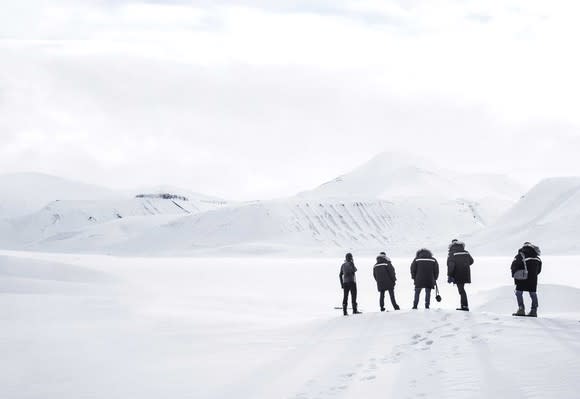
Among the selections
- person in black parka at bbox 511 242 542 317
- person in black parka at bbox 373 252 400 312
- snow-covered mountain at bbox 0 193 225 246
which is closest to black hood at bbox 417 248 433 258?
person in black parka at bbox 373 252 400 312

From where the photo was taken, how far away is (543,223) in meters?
86.4

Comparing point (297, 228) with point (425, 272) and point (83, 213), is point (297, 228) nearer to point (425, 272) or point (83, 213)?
point (83, 213)

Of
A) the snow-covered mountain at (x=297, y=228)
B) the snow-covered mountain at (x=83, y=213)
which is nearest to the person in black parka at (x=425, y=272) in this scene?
the snow-covered mountain at (x=297, y=228)

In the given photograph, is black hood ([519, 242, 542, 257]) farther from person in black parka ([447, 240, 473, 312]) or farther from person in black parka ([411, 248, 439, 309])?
person in black parka ([411, 248, 439, 309])

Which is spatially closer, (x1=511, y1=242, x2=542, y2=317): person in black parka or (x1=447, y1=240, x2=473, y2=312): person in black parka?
(x1=511, y1=242, x2=542, y2=317): person in black parka

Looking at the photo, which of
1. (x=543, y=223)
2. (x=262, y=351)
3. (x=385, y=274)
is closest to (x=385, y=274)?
(x=385, y=274)

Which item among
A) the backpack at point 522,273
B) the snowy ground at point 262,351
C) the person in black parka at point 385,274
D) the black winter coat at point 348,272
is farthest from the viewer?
the black winter coat at point 348,272

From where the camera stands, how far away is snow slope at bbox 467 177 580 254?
7919 cm

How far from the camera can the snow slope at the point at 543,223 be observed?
7919 cm

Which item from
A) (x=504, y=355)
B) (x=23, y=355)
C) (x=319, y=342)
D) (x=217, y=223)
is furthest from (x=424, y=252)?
(x=217, y=223)

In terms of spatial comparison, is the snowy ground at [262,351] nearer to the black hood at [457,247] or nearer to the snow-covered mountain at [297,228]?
the black hood at [457,247]

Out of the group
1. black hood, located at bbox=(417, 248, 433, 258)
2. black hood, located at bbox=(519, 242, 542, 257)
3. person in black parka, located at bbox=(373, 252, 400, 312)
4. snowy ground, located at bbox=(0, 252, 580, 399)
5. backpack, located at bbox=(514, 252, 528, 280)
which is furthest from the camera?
person in black parka, located at bbox=(373, 252, 400, 312)

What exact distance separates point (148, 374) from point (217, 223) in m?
107

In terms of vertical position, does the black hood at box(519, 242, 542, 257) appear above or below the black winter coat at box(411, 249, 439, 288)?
above
